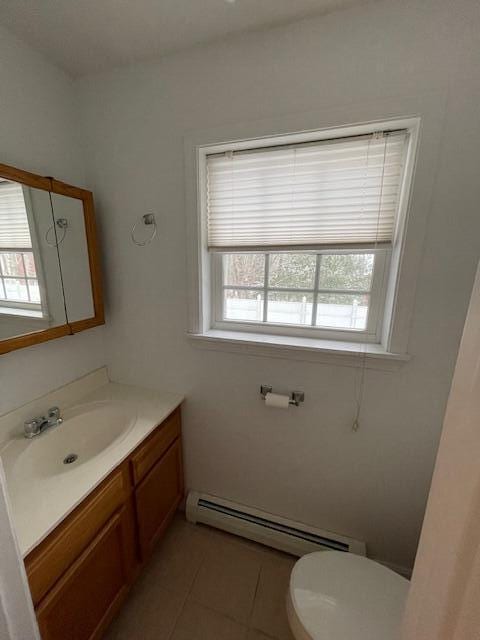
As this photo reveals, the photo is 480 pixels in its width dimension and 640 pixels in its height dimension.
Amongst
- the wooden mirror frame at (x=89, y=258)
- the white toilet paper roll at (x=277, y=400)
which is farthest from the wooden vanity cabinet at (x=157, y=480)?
the wooden mirror frame at (x=89, y=258)

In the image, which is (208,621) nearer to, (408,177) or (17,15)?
(408,177)

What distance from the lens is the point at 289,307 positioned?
137 centimetres

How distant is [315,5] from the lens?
0.93 m

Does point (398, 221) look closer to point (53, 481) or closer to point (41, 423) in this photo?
point (53, 481)

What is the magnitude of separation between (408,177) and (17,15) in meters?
1.59

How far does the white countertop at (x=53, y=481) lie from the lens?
77cm

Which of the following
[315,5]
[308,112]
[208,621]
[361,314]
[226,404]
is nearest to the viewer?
[315,5]

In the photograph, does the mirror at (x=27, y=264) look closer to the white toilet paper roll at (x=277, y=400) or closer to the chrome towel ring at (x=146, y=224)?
the chrome towel ring at (x=146, y=224)

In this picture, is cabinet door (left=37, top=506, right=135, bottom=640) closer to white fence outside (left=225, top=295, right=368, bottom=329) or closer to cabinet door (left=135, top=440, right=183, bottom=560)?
cabinet door (left=135, top=440, right=183, bottom=560)

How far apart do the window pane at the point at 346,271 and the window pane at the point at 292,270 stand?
0.05 metres

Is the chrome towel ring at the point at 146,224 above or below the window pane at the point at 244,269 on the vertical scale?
above

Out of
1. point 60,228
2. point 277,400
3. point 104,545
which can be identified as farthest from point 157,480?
point 60,228

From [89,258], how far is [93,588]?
1383 millimetres

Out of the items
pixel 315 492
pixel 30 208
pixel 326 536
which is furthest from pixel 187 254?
pixel 326 536
